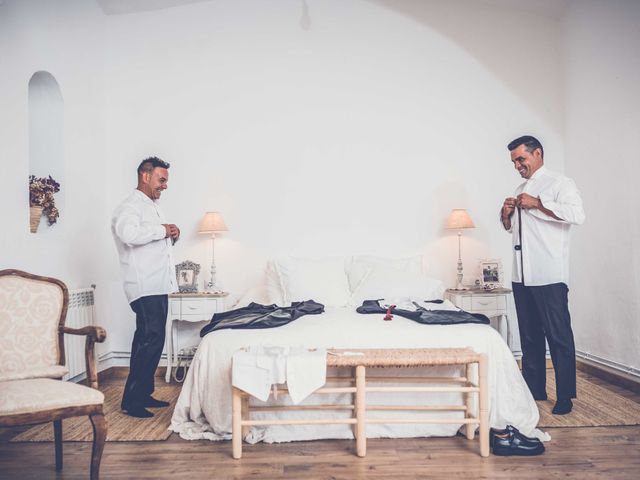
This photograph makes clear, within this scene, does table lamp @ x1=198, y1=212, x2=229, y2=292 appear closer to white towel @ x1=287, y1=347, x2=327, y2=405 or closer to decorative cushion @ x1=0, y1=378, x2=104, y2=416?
white towel @ x1=287, y1=347, x2=327, y2=405

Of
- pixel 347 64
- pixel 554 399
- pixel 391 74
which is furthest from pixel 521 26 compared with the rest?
pixel 554 399

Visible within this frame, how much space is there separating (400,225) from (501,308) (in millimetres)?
1224

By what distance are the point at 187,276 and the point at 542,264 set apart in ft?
10.0

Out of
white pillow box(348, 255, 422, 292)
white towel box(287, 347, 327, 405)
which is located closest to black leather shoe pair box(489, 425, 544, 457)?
white towel box(287, 347, 327, 405)

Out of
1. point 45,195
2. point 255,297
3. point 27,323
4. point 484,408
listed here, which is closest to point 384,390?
point 484,408

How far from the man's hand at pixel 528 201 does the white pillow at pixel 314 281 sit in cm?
162

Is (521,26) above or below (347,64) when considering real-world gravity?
above

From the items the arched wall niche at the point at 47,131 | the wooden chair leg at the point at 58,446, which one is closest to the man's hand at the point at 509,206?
the wooden chair leg at the point at 58,446

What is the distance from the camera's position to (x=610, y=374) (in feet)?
14.1

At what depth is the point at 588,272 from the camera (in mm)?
4754

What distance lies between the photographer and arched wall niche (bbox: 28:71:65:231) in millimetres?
4352

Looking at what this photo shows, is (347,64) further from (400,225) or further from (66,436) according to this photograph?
(66,436)

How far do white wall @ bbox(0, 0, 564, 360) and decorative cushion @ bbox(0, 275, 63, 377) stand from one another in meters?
2.19

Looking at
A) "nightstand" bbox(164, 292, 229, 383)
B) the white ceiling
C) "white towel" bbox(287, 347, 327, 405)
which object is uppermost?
the white ceiling
